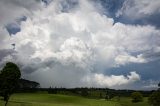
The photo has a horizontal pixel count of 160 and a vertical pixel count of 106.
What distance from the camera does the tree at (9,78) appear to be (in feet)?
241

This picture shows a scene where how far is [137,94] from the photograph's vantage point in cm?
19100

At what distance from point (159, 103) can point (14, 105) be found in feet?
198

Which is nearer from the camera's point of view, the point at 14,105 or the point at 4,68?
the point at 4,68

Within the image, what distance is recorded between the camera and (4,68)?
2945 inches

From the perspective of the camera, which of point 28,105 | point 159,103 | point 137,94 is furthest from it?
point 137,94

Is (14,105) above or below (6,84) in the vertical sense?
below

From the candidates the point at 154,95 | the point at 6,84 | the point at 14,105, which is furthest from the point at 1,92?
the point at 154,95

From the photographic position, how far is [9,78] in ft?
241

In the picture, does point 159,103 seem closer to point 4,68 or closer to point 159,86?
point 159,86

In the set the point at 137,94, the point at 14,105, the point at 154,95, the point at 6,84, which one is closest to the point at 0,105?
the point at 14,105

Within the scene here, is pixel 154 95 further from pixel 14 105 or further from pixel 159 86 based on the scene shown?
pixel 14 105

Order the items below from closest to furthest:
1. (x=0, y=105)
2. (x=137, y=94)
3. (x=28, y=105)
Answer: (x=0, y=105)
(x=28, y=105)
(x=137, y=94)

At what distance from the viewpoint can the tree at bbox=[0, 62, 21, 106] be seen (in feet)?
241

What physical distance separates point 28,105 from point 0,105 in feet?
30.0
